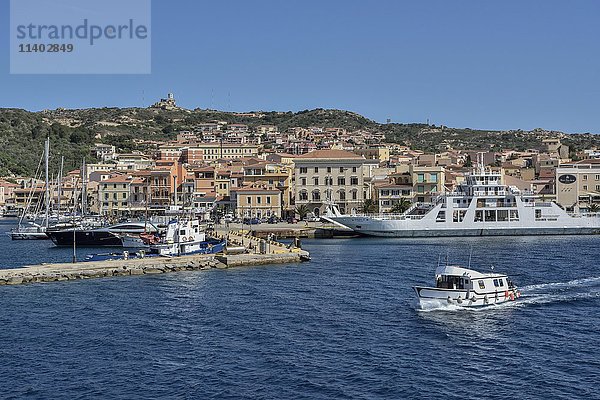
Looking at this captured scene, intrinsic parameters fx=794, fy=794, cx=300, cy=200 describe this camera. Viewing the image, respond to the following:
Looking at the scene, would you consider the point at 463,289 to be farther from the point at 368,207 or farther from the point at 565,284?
the point at 368,207

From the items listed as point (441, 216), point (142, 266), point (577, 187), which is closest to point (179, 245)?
point (142, 266)

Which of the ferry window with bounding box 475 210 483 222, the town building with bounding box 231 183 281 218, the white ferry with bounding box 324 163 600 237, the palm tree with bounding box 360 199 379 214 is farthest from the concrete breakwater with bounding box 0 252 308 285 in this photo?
the town building with bounding box 231 183 281 218

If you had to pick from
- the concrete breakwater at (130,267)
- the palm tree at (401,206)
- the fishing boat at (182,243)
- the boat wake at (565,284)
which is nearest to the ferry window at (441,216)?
the palm tree at (401,206)

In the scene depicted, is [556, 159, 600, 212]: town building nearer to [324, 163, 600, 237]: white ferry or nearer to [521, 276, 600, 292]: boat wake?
[324, 163, 600, 237]: white ferry

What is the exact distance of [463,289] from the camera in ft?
102

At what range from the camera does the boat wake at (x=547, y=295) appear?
101 feet

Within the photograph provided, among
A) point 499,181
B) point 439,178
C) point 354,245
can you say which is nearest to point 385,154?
point 439,178

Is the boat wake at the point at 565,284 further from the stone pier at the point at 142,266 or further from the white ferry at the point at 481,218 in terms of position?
the white ferry at the point at 481,218

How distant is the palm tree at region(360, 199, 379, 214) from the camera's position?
8229 centimetres

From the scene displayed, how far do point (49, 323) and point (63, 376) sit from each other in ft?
23.8

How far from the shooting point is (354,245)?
61719 mm

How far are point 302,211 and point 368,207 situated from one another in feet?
22.9

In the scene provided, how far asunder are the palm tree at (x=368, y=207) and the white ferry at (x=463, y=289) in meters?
50.3

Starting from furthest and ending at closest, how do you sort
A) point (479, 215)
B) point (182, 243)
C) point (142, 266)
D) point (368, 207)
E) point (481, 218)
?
point (368, 207)
point (479, 215)
point (481, 218)
point (182, 243)
point (142, 266)
